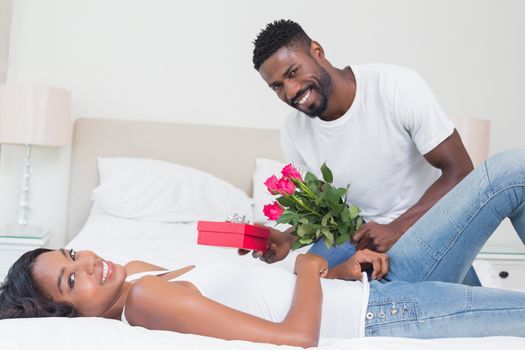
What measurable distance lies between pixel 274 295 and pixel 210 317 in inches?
8.6

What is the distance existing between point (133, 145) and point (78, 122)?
310 mm

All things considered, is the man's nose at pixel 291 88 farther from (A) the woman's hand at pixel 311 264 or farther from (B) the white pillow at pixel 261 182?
(B) the white pillow at pixel 261 182

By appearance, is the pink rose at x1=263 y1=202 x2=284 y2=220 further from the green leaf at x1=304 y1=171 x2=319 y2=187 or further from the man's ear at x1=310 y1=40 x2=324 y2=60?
the man's ear at x1=310 y1=40 x2=324 y2=60

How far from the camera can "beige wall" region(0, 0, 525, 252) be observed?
129 inches

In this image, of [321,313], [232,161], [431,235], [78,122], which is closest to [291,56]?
[431,235]

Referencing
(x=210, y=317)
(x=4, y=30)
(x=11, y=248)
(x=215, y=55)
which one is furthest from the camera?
(x=215, y=55)

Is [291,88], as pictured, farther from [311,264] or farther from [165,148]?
[165,148]

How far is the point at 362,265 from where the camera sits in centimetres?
157

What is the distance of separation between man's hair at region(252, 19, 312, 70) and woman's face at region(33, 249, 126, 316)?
75cm

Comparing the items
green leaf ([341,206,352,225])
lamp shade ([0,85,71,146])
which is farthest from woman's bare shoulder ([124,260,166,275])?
lamp shade ([0,85,71,146])

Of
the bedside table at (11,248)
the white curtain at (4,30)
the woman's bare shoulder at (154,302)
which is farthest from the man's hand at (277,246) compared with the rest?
the white curtain at (4,30)

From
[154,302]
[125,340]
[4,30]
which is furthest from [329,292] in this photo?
[4,30]

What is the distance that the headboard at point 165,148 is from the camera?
321cm

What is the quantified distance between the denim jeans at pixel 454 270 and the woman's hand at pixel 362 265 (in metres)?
0.04
